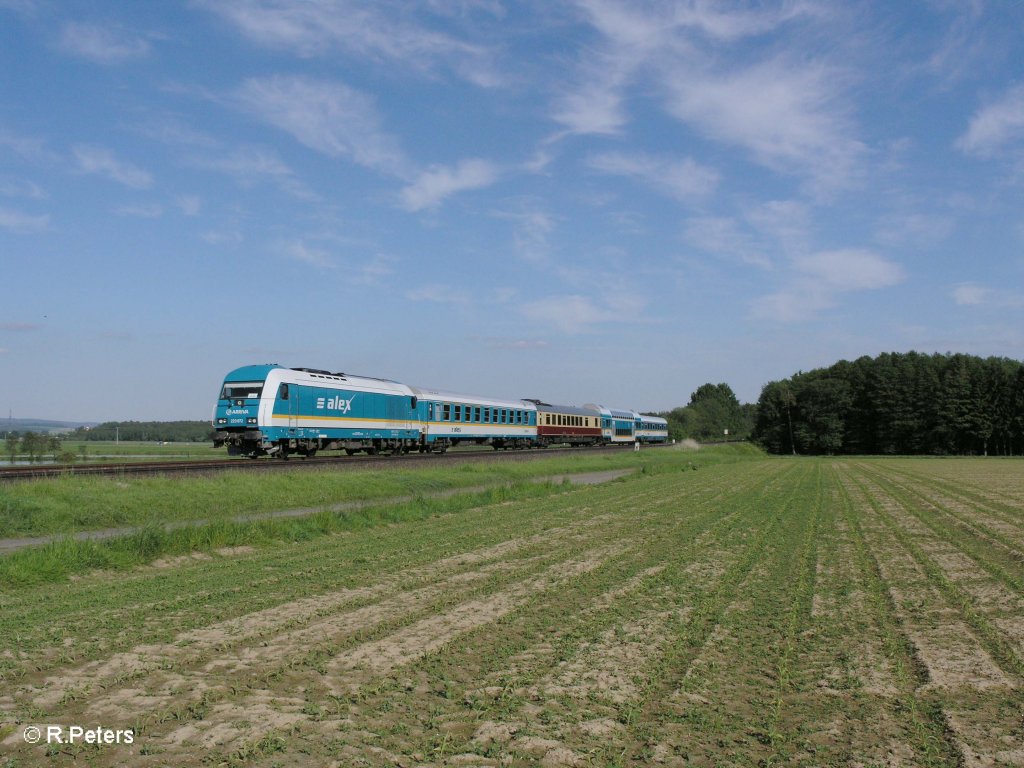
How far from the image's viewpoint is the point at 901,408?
4692 inches

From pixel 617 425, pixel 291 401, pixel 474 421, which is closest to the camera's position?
pixel 291 401

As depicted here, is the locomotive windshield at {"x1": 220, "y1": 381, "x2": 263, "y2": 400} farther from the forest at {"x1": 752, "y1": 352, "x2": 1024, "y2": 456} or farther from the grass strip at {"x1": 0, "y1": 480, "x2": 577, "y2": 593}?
the forest at {"x1": 752, "y1": 352, "x2": 1024, "y2": 456}

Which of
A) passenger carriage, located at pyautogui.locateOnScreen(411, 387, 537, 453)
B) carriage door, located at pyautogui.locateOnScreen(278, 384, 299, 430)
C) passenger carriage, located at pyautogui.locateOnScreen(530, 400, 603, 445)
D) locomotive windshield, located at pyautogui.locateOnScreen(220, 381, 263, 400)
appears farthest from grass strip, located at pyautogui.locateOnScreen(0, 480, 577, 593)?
passenger carriage, located at pyautogui.locateOnScreen(530, 400, 603, 445)

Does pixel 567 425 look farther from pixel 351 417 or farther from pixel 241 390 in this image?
pixel 241 390

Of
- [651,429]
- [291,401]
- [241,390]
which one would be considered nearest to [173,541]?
[241,390]

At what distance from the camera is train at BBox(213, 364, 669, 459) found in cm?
3181

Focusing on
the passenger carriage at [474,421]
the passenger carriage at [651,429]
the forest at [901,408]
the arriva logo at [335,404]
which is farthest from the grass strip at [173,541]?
the forest at [901,408]

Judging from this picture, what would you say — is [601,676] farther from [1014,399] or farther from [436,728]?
[1014,399]

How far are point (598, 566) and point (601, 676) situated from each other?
18.7ft

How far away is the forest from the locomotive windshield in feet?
348

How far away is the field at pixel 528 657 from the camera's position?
5.25 metres

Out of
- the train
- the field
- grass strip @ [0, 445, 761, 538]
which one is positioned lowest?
the field

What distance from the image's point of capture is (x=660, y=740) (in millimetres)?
5336

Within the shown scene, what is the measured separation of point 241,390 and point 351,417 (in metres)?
7.10
